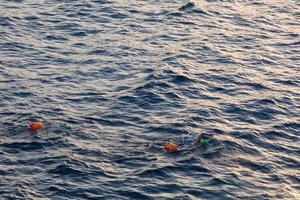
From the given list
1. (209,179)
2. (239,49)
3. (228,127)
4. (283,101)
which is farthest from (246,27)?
(209,179)

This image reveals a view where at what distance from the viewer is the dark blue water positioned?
86.9ft

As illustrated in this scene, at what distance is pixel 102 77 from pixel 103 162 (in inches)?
398

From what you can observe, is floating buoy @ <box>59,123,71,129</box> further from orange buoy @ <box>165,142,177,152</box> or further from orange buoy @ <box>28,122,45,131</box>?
orange buoy @ <box>165,142,177,152</box>

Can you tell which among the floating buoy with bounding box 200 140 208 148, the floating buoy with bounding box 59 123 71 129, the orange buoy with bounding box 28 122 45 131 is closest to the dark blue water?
the floating buoy with bounding box 59 123 71 129

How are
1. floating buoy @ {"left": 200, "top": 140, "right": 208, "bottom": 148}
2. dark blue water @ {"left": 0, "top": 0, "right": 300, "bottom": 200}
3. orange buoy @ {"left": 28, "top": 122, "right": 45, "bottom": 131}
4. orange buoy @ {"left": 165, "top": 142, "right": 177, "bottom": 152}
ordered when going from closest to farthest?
dark blue water @ {"left": 0, "top": 0, "right": 300, "bottom": 200} < orange buoy @ {"left": 165, "top": 142, "right": 177, "bottom": 152} < floating buoy @ {"left": 200, "top": 140, "right": 208, "bottom": 148} < orange buoy @ {"left": 28, "top": 122, "right": 45, "bottom": 131}

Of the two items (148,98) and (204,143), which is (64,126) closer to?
(148,98)

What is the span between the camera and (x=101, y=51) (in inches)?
1576

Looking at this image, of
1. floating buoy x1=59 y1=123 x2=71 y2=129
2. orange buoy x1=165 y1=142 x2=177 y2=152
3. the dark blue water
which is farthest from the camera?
floating buoy x1=59 y1=123 x2=71 y2=129

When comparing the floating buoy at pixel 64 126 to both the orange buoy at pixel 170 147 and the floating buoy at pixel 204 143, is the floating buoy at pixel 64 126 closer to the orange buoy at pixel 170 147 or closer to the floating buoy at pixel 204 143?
the orange buoy at pixel 170 147

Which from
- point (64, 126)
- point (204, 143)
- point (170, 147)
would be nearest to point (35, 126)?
point (64, 126)

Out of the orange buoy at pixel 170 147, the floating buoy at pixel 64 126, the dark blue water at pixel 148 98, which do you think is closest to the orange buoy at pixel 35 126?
the dark blue water at pixel 148 98

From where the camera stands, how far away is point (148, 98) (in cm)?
3406

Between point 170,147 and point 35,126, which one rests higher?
point 35,126

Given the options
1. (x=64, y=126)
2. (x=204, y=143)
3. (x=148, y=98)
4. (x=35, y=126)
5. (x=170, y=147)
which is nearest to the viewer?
(x=170, y=147)
